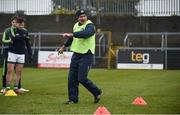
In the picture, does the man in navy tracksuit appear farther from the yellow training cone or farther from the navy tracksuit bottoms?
the yellow training cone

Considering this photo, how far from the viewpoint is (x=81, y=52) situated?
1162 centimetres

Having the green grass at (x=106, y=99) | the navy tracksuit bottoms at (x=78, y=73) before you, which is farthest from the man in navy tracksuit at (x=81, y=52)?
the green grass at (x=106, y=99)

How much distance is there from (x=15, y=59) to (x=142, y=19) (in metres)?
18.8

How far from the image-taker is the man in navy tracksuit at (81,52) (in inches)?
452

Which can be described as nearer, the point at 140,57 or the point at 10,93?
the point at 10,93

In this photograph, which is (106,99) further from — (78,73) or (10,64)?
(10,64)

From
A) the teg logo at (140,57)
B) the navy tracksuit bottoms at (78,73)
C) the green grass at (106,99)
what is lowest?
the green grass at (106,99)

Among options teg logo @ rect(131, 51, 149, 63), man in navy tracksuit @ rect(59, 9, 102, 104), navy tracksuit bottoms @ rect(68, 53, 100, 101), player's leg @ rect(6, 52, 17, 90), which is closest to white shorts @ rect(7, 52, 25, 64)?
player's leg @ rect(6, 52, 17, 90)

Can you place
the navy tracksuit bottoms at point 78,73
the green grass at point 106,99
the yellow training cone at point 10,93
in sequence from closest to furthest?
the green grass at point 106,99 < the navy tracksuit bottoms at point 78,73 < the yellow training cone at point 10,93

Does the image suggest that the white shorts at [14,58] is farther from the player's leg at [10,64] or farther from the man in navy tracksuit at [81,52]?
the man in navy tracksuit at [81,52]

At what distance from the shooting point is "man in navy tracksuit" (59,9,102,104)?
11477 mm

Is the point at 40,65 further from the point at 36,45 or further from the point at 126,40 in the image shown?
the point at 126,40

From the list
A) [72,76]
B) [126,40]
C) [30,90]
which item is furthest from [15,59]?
[126,40]

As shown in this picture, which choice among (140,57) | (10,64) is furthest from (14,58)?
(140,57)
